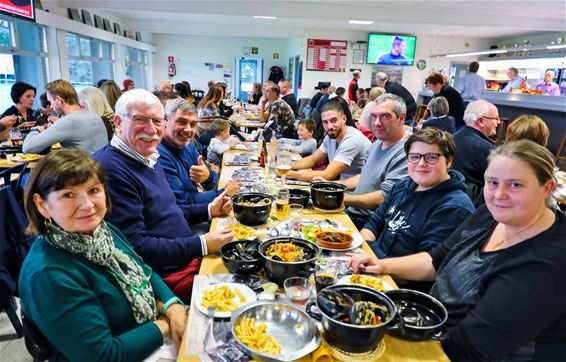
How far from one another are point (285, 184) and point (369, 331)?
1768 mm

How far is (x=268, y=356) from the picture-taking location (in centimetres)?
96

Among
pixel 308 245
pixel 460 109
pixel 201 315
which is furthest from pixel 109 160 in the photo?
pixel 460 109

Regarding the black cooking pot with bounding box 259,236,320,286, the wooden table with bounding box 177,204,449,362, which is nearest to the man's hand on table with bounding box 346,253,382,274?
the black cooking pot with bounding box 259,236,320,286

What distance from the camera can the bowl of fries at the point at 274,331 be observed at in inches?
38.8

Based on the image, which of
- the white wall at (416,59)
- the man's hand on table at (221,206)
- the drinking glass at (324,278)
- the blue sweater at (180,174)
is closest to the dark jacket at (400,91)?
the white wall at (416,59)

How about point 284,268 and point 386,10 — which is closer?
point 284,268

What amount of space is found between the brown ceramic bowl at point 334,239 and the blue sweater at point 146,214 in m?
0.54

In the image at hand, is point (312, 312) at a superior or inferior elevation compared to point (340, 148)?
inferior

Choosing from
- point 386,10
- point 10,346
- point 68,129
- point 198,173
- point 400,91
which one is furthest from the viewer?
point 386,10

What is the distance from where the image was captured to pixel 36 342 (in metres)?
1.09

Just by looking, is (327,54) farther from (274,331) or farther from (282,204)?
(274,331)

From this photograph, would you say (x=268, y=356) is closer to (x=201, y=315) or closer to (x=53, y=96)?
(x=201, y=315)

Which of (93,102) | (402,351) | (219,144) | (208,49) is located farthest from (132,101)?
(208,49)

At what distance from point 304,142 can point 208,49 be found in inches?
450
